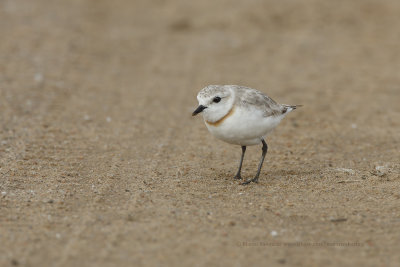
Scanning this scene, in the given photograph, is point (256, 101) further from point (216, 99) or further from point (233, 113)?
point (216, 99)

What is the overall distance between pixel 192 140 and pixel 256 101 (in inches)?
84.2

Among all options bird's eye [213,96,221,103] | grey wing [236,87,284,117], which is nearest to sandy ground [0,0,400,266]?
grey wing [236,87,284,117]

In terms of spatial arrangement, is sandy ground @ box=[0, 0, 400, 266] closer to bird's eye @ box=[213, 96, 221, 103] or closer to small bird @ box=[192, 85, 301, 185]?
small bird @ box=[192, 85, 301, 185]

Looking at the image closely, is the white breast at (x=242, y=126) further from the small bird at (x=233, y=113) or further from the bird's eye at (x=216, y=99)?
the bird's eye at (x=216, y=99)

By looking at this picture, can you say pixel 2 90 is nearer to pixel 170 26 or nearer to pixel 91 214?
pixel 91 214

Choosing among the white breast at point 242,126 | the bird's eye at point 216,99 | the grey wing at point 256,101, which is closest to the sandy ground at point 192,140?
the white breast at point 242,126

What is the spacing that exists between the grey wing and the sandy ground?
0.80 metres

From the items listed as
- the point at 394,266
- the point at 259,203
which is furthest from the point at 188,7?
the point at 394,266

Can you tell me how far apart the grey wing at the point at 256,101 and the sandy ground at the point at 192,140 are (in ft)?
2.61

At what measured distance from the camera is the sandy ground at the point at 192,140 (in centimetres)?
424

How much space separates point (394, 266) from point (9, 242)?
2897 millimetres

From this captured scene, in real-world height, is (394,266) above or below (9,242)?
above

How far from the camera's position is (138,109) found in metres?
9.14

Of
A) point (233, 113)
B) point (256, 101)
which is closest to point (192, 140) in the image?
point (256, 101)
